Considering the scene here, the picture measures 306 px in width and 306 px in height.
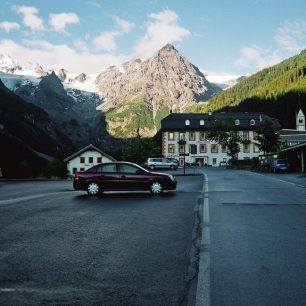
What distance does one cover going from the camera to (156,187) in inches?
779

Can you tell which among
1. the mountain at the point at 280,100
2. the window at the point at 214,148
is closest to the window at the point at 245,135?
the window at the point at 214,148

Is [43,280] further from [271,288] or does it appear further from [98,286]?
[271,288]

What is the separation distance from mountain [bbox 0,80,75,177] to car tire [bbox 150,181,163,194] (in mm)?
68689

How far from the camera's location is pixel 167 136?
368ft

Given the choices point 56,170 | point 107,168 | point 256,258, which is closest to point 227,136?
point 56,170

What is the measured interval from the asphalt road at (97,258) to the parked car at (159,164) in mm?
49419

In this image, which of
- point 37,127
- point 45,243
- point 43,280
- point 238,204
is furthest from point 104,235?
point 37,127

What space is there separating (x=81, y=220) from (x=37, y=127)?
182 m

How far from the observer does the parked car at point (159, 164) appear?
203ft

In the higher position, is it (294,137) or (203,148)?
(294,137)

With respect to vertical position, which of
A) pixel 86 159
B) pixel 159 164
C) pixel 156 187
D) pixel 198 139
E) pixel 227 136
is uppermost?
pixel 198 139

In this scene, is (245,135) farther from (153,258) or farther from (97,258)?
(97,258)

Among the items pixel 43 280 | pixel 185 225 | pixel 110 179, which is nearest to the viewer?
pixel 43 280

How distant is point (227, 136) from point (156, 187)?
66089 millimetres
